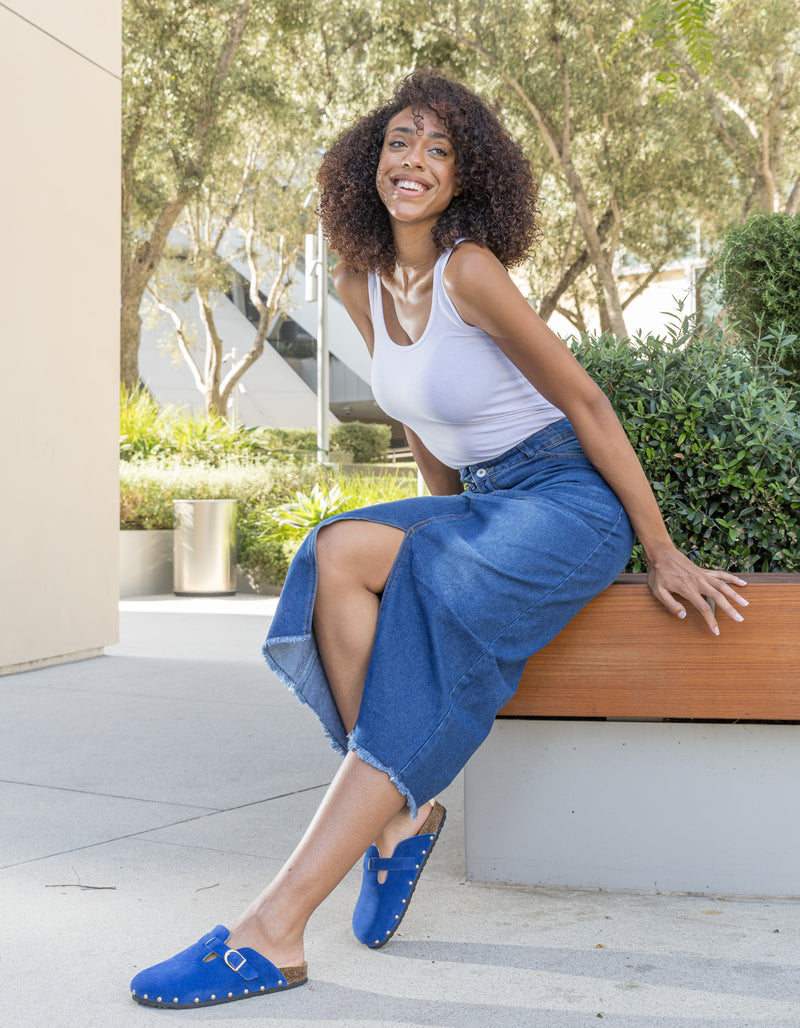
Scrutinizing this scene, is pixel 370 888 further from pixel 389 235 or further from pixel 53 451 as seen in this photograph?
pixel 53 451

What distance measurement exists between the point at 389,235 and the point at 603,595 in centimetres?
100

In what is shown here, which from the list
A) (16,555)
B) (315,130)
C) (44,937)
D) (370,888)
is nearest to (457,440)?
(370,888)

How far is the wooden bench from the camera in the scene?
2.29 meters

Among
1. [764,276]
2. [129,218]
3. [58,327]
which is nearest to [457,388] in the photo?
[764,276]

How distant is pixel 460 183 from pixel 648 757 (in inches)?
53.8

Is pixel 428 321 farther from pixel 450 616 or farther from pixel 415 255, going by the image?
pixel 450 616

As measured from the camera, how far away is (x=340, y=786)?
1941 millimetres

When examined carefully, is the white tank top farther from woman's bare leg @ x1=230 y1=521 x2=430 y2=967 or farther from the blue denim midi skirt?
woman's bare leg @ x1=230 y1=521 x2=430 y2=967

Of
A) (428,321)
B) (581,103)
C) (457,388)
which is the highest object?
(581,103)

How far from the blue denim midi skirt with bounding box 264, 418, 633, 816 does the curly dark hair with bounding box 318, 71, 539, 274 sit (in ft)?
2.12

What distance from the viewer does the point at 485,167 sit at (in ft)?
7.99

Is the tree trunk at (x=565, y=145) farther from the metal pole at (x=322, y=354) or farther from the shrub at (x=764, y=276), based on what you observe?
the shrub at (x=764, y=276)

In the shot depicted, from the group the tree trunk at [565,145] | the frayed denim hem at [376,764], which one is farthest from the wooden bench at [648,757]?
the tree trunk at [565,145]

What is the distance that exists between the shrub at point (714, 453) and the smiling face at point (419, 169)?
83 centimetres
